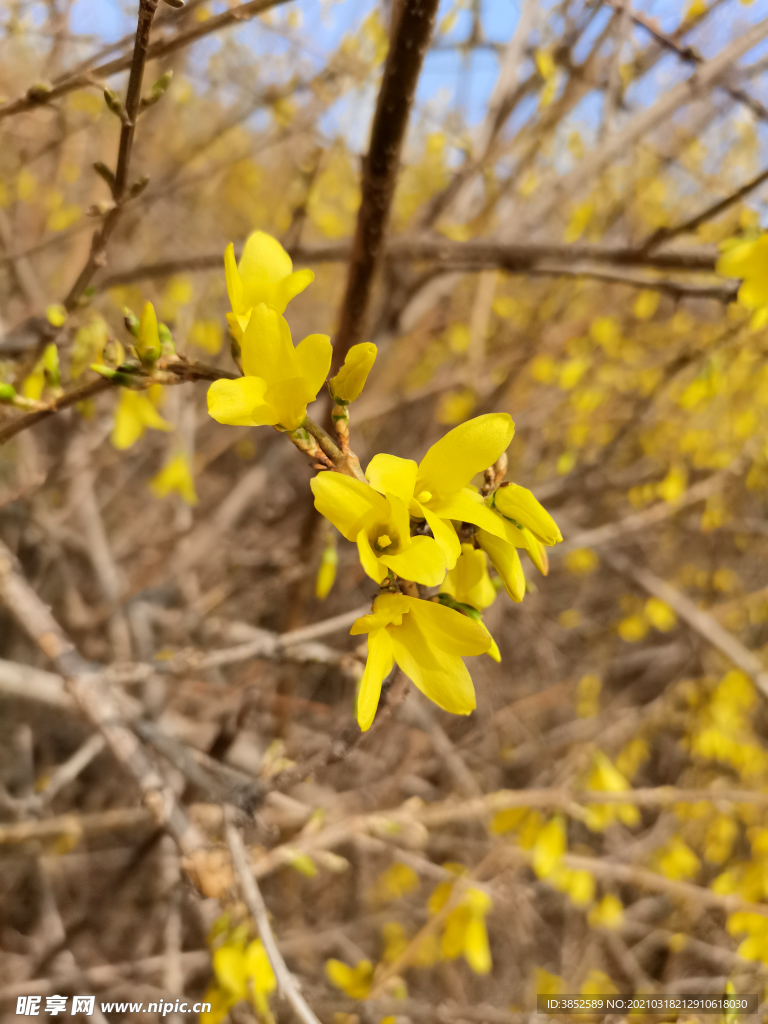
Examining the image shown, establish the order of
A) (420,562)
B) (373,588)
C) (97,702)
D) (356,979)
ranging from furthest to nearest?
1. (373,588)
2. (356,979)
3. (97,702)
4. (420,562)

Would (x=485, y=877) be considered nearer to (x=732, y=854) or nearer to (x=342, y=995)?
(x=342, y=995)

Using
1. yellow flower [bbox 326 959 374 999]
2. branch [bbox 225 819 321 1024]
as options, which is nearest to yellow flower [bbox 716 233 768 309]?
branch [bbox 225 819 321 1024]

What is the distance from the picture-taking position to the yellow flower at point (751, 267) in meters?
0.73

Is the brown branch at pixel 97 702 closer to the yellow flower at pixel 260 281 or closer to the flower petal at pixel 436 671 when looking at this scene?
the flower petal at pixel 436 671

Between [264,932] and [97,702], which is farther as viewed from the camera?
[97,702]

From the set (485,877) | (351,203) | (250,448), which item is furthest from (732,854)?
(351,203)

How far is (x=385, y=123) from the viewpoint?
82 centimetres

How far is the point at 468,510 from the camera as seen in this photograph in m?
0.59

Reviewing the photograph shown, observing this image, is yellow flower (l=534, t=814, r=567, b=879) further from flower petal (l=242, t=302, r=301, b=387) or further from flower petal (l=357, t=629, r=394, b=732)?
flower petal (l=242, t=302, r=301, b=387)

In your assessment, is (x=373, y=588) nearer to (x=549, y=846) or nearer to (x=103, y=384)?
(x=549, y=846)

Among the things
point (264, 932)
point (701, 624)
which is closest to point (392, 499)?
point (264, 932)

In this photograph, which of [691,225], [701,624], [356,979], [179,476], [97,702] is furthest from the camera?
[701,624]

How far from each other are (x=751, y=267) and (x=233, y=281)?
2.05 feet

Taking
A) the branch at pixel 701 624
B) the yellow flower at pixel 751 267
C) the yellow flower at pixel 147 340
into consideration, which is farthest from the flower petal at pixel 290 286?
the branch at pixel 701 624
